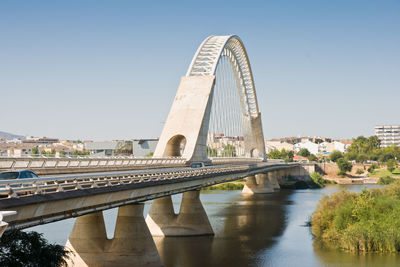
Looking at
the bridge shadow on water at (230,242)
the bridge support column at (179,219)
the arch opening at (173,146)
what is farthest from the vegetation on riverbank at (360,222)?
the arch opening at (173,146)

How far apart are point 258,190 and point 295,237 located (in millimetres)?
52874

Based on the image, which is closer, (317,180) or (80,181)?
(80,181)

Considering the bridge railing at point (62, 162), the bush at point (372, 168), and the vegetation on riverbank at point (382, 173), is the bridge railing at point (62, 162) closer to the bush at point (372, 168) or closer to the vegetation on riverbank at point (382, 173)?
the vegetation on riverbank at point (382, 173)

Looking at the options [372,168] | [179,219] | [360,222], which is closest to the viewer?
[360,222]

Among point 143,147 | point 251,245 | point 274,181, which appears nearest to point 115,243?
point 251,245

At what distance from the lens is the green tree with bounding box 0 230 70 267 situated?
1944 cm

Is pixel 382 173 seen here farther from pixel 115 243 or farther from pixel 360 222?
pixel 115 243

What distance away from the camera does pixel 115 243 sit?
93.3ft

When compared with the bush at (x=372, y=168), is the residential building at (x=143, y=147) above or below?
above

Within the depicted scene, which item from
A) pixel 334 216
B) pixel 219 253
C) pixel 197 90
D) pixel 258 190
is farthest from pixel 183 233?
pixel 258 190

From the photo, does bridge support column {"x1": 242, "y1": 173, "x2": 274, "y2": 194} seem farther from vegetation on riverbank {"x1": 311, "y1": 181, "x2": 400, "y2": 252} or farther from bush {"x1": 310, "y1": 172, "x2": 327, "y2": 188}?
vegetation on riverbank {"x1": 311, "y1": 181, "x2": 400, "y2": 252}

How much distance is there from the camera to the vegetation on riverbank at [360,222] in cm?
3434

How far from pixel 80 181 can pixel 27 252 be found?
440cm

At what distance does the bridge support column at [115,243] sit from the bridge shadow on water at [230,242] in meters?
3.08
